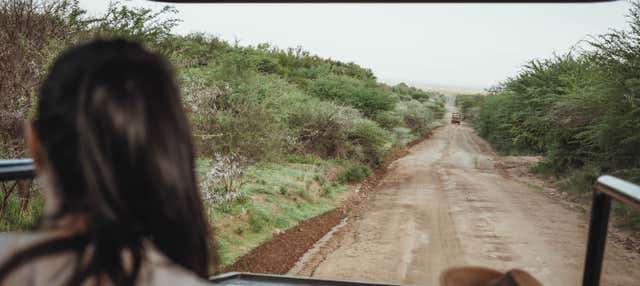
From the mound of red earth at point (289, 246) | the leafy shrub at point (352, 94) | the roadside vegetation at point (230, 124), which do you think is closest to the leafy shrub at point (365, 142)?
the roadside vegetation at point (230, 124)

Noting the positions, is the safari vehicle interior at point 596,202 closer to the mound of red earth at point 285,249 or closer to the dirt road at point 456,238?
the dirt road at point 456,238

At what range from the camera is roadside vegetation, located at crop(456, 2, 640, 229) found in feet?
29.6

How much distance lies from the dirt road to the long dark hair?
15.9 feet

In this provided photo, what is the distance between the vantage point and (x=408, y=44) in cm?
1823

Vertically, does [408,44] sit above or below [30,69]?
above

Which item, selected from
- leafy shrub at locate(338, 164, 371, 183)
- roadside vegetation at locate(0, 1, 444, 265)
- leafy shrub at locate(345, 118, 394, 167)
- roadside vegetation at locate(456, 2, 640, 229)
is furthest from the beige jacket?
leafy shrub at locate(345, 118, 394, 167)

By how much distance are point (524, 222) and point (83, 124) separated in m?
8.33

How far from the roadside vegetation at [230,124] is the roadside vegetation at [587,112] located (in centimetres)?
456

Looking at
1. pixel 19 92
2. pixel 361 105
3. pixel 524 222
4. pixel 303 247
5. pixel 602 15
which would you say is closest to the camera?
pixel 19 92

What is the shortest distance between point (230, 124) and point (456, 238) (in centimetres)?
390

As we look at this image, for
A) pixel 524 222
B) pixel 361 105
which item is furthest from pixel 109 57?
pixel 361 105

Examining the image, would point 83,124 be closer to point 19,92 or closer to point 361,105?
point 19,92

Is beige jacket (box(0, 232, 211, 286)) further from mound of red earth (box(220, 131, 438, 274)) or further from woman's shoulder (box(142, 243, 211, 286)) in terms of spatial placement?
mound of red earth (box(220, 131, 438, 274))

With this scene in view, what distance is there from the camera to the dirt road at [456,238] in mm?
5711
